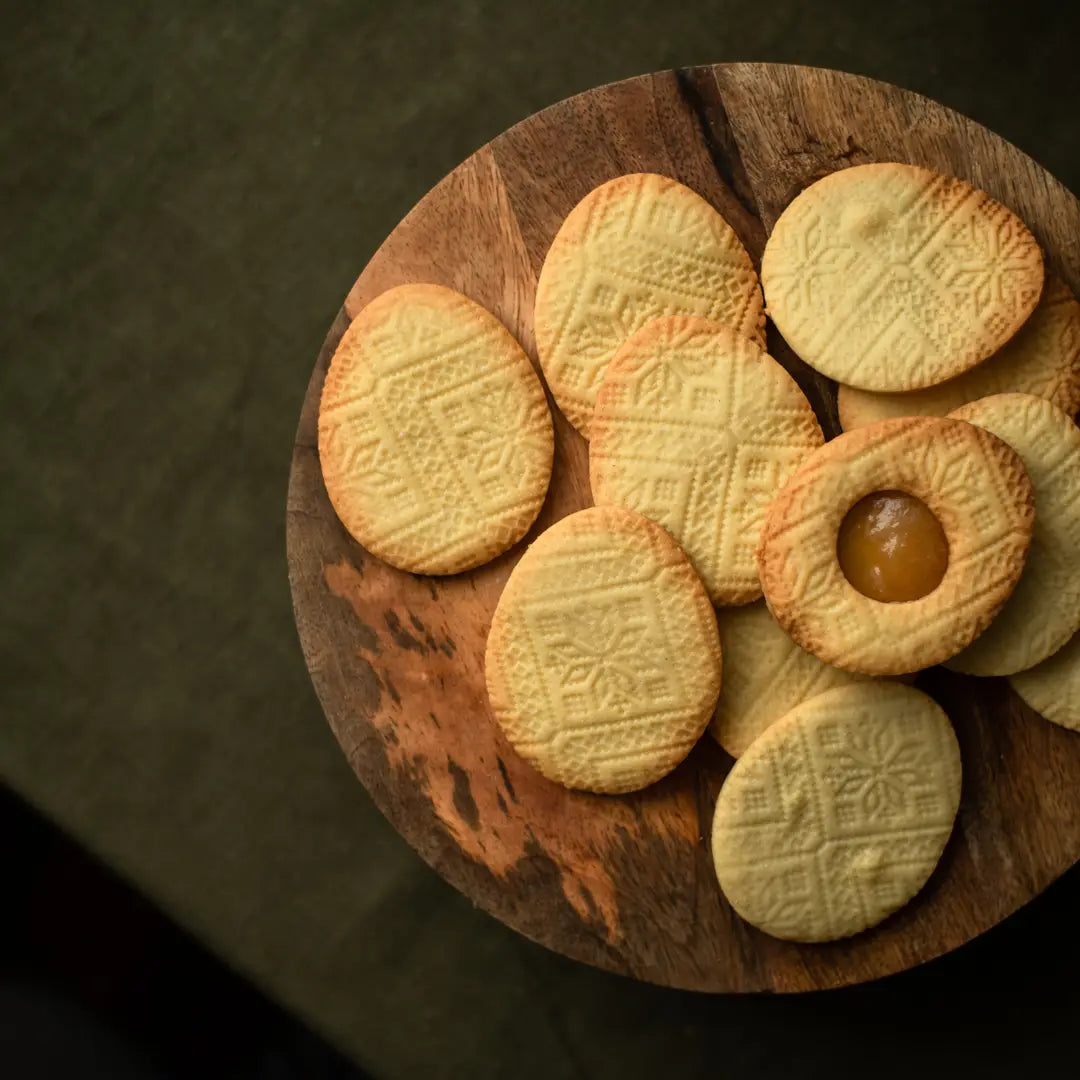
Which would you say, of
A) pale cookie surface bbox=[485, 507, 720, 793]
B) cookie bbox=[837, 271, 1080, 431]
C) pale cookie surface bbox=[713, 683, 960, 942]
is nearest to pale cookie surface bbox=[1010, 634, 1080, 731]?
pale cookie surface bbox=[713, 683, 960, 942]

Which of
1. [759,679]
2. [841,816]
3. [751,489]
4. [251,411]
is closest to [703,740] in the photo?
[759,679]

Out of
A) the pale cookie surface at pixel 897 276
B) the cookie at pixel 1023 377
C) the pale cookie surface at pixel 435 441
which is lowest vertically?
the cookie at pixel 1023 377

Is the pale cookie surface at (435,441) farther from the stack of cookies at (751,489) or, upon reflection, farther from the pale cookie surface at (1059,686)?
the pale cookie surface at (1059,686)

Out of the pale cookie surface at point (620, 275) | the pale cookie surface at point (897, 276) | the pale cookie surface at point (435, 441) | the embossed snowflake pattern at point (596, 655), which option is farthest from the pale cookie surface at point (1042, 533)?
the pale cookie surface at point (435, 441)

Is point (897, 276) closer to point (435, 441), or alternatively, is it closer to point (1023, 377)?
point (1023, 377)

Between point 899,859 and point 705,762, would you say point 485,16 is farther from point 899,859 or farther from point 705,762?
point 899,859

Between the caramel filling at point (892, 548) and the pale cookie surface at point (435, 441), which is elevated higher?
the pale cookie surface at point (435, 441)

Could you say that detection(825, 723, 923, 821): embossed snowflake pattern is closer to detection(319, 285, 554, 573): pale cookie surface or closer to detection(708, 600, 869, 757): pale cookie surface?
detection(708, 600, 869, 757): pale cookie surface
